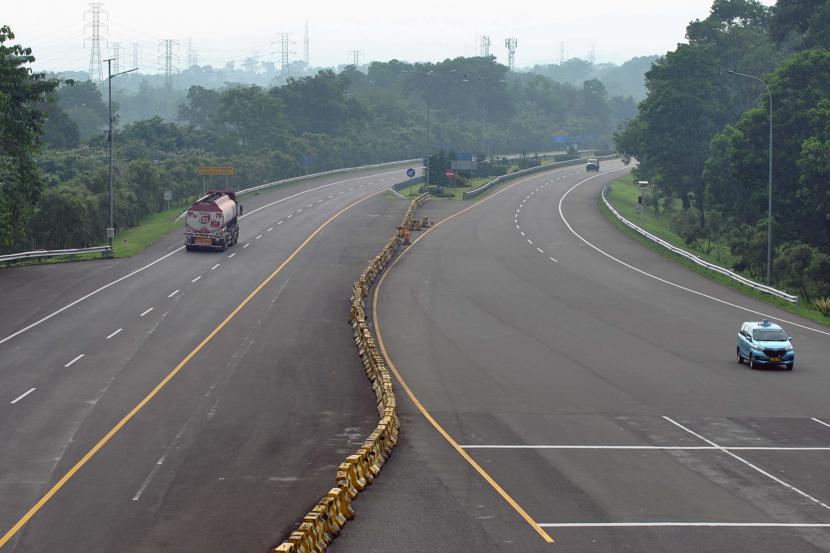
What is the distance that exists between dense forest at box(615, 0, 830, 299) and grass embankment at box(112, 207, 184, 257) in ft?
127

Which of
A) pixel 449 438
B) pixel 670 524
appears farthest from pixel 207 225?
pixel 670 524

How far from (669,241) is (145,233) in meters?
38.3

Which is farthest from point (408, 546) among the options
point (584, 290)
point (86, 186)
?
point (86, 186)

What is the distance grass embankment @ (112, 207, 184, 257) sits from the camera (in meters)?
69.9

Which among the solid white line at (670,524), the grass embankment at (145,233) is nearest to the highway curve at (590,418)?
the solid white line at (670,524)

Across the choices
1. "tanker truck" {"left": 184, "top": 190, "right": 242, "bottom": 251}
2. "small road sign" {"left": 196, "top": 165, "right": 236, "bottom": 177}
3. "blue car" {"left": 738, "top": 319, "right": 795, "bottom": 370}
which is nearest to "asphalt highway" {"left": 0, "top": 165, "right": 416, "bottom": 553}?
"tanker truck" {"left": 184, "top": 190, "right": 242, "bottom": 251}

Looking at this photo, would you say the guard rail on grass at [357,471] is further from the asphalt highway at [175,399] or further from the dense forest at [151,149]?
the dense forest at [151,149]

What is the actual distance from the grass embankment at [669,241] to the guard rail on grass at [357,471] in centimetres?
2352

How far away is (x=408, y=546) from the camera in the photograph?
824 inches

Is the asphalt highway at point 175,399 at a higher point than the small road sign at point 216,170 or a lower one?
lower

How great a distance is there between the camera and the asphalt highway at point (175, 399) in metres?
23.3

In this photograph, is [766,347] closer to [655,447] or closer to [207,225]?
[655,447]

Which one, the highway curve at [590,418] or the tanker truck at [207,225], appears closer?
the highway curve at [590,418]

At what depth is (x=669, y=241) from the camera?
81.6 metres
